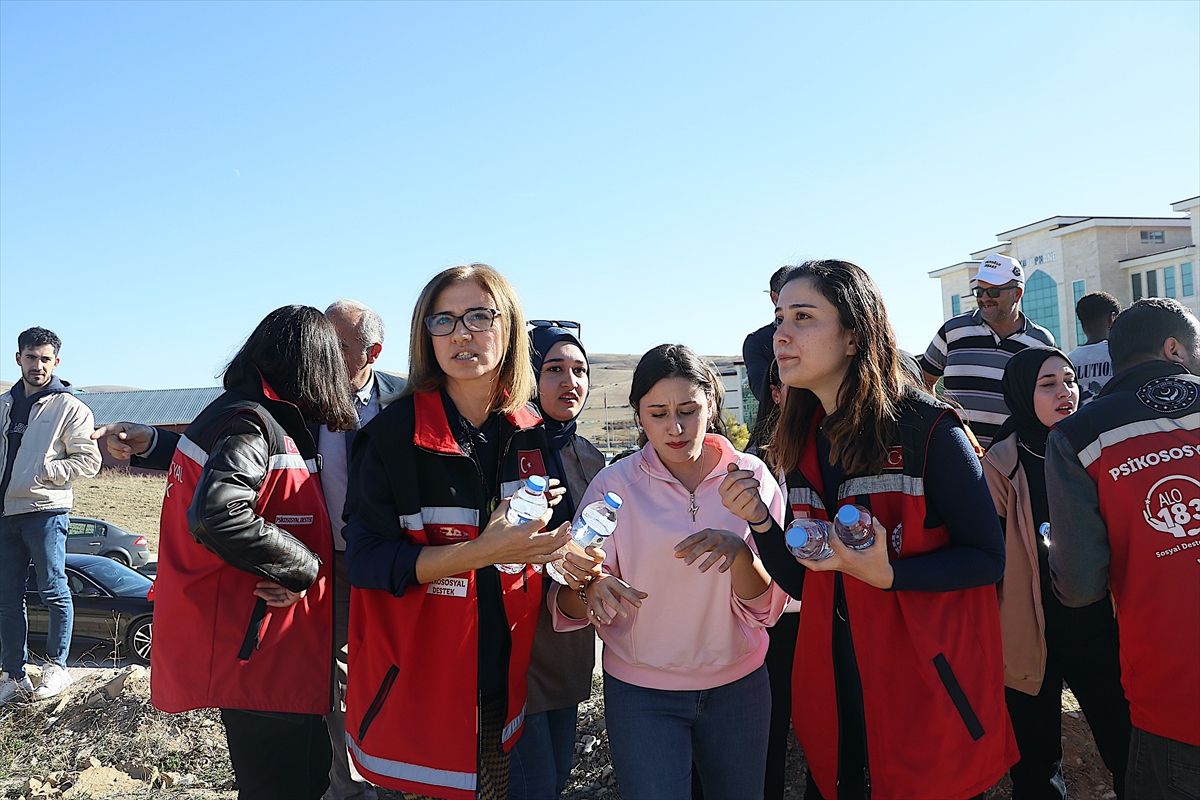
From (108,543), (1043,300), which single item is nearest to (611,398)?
(1043,300)

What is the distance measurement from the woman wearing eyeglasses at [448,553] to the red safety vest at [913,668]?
0.92m

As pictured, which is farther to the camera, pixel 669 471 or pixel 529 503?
pixel 669 471

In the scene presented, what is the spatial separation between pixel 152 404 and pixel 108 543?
40.0m

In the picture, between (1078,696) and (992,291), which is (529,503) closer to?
(1078,696)

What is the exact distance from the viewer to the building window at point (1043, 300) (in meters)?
34.3

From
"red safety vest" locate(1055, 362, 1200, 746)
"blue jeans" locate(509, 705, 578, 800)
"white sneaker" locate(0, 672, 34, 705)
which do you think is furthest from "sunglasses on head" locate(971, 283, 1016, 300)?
"white sneaker" locate(0, 672, 34, 705)

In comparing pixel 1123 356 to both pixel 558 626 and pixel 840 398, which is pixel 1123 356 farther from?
pixel 558 626

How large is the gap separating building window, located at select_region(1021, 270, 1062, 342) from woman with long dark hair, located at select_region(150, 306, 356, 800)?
3571 cm

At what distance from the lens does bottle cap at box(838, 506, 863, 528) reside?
7.75ft

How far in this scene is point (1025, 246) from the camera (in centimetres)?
3550

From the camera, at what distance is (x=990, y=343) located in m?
5.39

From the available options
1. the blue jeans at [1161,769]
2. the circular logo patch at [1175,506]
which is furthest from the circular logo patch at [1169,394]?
the blue jeans at [1161,769]

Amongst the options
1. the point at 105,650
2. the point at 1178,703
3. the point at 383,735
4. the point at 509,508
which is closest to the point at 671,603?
the point at 509,508

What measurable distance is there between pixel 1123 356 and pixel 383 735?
2.76m
